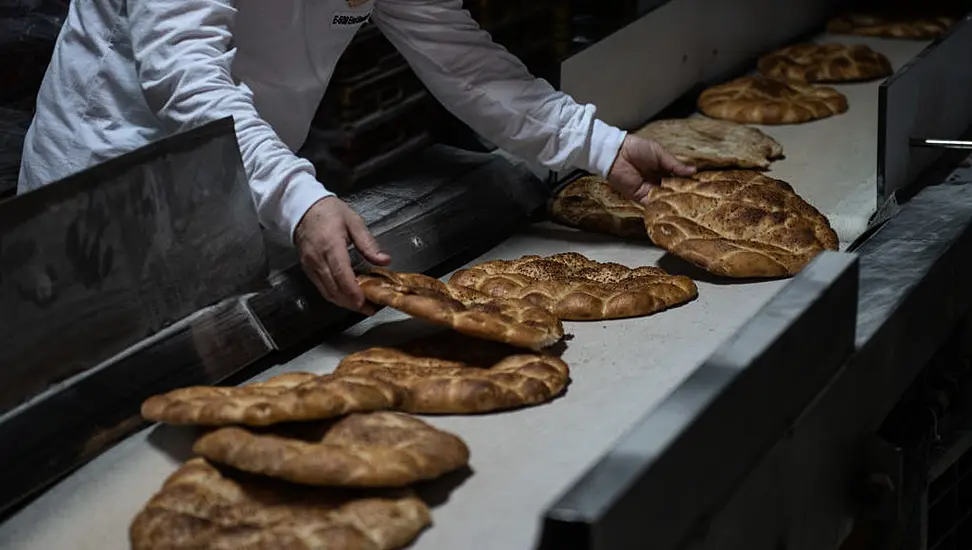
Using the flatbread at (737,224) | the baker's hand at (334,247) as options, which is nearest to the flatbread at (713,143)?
the flatbread at (737,224)

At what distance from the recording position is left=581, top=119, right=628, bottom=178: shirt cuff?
10.6ft

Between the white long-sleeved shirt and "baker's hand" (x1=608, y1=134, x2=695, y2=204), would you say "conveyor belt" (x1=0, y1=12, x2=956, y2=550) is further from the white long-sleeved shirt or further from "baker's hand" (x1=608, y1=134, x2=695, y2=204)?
the white long-sleeved shirt

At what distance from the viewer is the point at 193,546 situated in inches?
73.7

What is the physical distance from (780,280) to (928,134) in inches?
34.6

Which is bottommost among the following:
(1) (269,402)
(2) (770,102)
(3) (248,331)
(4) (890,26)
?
(4) (890,26)

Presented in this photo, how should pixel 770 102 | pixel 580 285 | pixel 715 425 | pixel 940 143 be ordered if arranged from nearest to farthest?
pixel 715 425
pixel 580 285
pixel 940 143
pixel 770 102

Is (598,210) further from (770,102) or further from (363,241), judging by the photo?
(770,102)

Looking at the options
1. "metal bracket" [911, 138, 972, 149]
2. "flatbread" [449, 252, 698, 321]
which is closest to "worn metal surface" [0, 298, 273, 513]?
"flatbread" [449, 252, 698, 321]

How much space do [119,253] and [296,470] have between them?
1.85 ft

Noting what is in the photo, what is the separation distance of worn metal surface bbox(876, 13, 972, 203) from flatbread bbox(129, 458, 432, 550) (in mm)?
1735

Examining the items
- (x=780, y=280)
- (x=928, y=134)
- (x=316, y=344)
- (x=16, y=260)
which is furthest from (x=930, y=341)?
(x=16, y=260)

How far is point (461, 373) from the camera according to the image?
242 cm


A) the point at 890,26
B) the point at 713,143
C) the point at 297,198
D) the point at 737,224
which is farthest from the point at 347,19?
the point at 890,26

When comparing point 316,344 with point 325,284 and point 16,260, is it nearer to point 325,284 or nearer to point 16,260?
point 325,284
